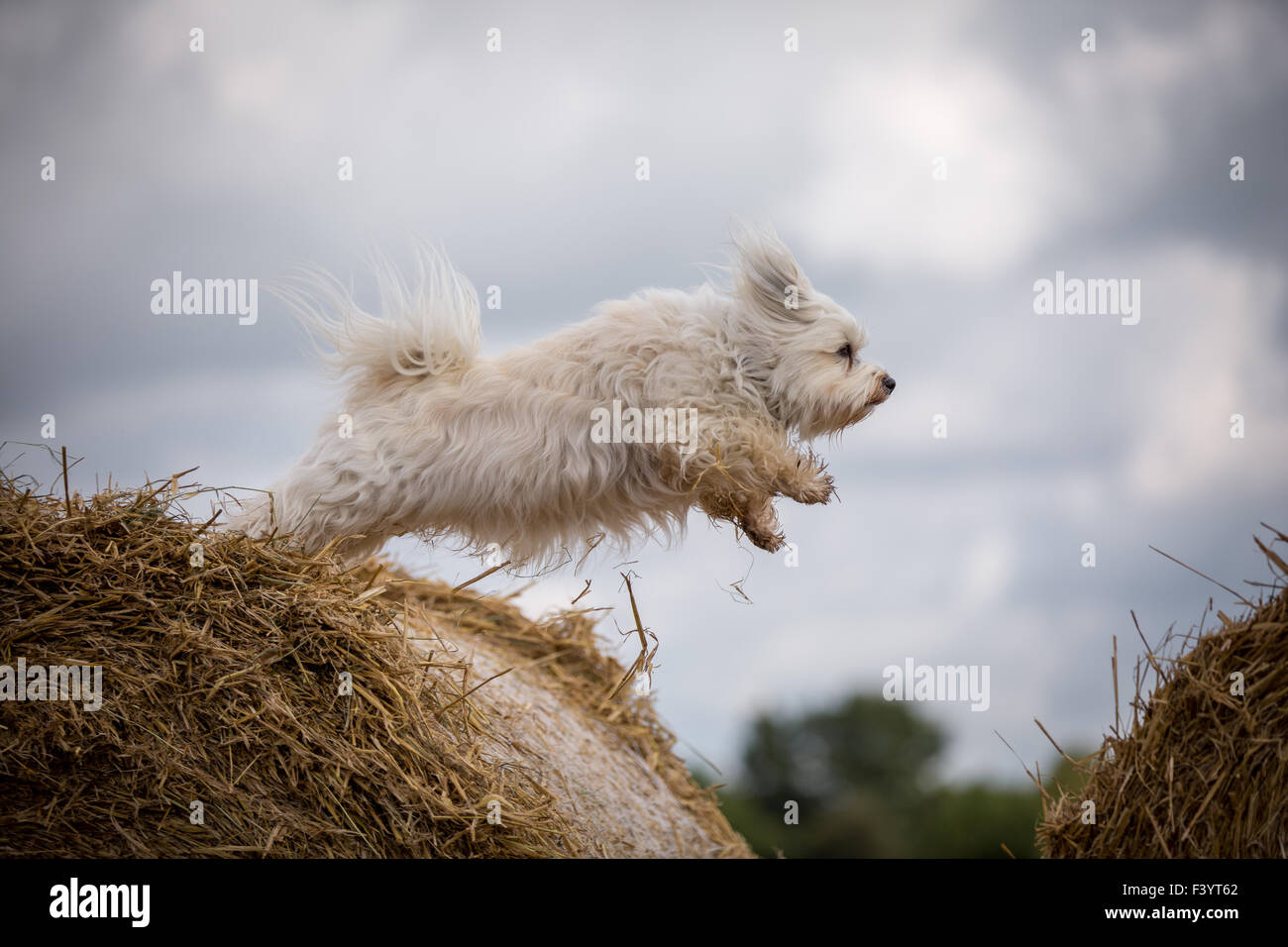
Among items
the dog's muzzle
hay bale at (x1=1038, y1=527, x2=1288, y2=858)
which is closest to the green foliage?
the dog's muzzle

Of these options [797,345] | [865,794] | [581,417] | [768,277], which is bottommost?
[865,794]

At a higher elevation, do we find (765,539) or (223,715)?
(765,539)

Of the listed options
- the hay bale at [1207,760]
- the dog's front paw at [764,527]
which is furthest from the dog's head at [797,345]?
the hay bale at [1207,760]

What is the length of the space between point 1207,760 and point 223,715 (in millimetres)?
4239

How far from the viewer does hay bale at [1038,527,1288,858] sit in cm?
473

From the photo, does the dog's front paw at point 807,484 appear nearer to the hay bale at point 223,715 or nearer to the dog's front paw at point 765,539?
the dog's front paw at point 765,539

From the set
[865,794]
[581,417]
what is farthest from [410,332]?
[865,794]

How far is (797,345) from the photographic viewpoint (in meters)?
6.49

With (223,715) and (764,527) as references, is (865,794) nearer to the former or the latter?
(764,527)

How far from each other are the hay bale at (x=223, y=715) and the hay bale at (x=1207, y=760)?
2.56m

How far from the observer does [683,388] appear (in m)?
6.27

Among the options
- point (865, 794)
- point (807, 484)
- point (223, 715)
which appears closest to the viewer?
point (223, 715)

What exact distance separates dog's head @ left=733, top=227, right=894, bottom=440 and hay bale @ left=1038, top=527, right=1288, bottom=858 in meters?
2.17
